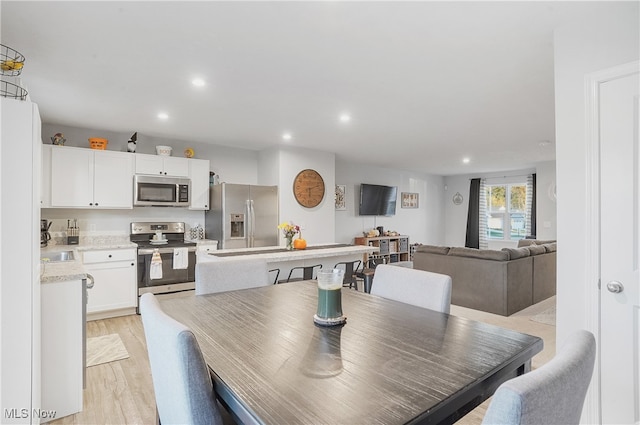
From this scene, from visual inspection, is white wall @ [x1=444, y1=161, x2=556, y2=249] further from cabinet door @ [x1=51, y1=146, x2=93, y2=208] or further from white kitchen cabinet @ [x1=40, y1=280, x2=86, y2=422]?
cabinet door @ [x1=51, y1=146, x2=93, y2=208]

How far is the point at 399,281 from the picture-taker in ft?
6.43

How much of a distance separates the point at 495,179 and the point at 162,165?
7785mm

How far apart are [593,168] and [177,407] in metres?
2.18

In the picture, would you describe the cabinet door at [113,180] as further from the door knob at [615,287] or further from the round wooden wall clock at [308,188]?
the door knob at [615,287]

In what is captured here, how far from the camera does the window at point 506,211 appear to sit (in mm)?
8141

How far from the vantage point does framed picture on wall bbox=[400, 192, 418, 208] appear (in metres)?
8.70

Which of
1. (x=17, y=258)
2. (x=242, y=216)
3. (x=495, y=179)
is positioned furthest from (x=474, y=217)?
(x=17, y=258)

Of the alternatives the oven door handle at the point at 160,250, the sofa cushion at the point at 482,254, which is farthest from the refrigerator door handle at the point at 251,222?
the sofa cushion at the point at 482,254

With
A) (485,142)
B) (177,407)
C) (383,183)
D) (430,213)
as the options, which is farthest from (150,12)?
(430,213)

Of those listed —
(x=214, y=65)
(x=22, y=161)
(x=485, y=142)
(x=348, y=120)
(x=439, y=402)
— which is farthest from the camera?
(x=485, y=142)

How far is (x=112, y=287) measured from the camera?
4.07 m

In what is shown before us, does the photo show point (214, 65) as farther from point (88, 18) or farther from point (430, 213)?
point (430, 213)

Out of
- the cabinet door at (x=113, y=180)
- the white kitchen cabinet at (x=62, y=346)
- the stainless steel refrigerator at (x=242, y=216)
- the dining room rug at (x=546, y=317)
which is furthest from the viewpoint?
the stainless steel refrigerator at (x=242, y=216)

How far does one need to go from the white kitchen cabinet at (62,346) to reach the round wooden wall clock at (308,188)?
12.3 ft
